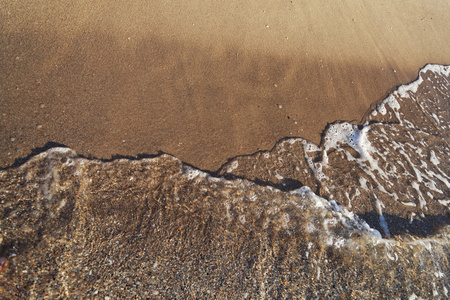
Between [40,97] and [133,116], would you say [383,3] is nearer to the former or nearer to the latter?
[133,116]

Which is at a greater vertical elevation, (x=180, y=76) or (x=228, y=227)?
(x=180, y=76)

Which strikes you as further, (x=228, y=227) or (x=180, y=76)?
(x=180, y=76)

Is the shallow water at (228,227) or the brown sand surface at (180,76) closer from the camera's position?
the shallow water at (228,227)

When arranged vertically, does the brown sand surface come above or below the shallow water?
above

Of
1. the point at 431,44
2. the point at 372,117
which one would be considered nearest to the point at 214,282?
the point at 372,117

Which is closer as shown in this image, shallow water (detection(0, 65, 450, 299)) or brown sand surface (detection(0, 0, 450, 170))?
shallow water (detection(0, 65, 450, 299))
